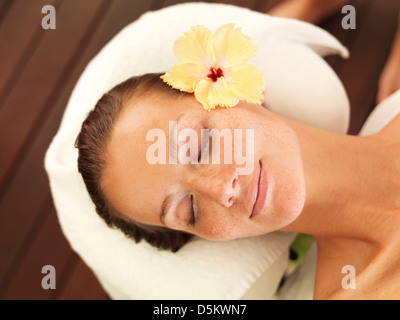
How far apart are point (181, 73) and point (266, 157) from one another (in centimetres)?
24

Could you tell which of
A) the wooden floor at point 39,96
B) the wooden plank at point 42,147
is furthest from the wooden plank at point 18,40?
the wooden plank at point 42,147

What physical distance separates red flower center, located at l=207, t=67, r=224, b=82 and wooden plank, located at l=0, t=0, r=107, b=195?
86 cm

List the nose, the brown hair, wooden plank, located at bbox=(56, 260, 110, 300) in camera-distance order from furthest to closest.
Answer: wooden plank, located at bbox=(56, 260, 110, 300) → the brown hair → the nose

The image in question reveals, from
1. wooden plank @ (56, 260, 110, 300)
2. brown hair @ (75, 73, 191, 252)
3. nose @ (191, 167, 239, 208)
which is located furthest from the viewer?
wooden plank @ (56, 260, 110, 300)

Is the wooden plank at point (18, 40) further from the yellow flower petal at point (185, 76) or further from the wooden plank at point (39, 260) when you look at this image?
the yellow flower petal at point (185, 76)

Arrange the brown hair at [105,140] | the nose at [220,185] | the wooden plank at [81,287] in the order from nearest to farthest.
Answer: the nose at [220,185] → the brown hair at [105,140] → the wooden plank at [81,287]

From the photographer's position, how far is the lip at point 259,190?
886 mm

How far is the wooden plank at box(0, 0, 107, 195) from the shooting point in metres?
1.58

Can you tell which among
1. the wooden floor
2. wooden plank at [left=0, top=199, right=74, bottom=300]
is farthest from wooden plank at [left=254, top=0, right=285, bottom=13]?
wooden plank at [left=0, top=199, right=74, bottom=300]

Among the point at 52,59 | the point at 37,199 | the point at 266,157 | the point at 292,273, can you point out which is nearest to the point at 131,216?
the point at 266,157

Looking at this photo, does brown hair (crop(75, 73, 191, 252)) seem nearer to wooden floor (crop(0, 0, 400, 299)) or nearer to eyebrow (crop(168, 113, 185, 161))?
eyebrow (crop(168, 113, 185, 161))

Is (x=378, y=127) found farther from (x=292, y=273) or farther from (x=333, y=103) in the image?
(x=292, y=273)

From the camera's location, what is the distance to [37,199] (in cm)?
157

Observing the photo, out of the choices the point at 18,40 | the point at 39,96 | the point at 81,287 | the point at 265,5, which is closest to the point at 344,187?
the point at 265,5
